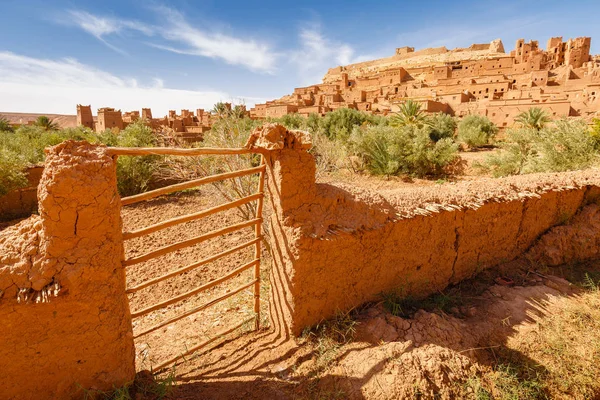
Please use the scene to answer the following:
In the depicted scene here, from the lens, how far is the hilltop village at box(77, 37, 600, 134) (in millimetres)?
21672

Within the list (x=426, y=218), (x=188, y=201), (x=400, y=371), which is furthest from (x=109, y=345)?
(x=188, y=201)

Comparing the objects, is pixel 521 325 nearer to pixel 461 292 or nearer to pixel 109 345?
pixel 461 292

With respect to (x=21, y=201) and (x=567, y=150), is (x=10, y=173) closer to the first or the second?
(x=21, y=201)

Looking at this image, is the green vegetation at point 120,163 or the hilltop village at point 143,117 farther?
the hilltop village at point 143,117

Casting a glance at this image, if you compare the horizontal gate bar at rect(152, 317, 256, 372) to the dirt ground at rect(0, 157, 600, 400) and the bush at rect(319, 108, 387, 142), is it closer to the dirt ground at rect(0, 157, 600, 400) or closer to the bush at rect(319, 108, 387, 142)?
the dirt ground at rect(0, 157, 600, 400)

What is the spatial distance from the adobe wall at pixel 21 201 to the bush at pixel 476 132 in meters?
20.7

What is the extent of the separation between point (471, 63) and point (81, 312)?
4618 centimetres

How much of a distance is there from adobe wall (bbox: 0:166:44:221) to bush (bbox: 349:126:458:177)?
423 inches

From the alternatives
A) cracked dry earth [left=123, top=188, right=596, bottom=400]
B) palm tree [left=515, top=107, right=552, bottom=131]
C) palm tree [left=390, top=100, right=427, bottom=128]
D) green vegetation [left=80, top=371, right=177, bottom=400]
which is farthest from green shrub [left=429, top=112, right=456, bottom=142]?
green vegetation [left=80, top=371, right=177, bottom=400]

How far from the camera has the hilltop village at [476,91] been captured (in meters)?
21.7

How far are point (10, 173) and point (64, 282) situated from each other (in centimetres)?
829

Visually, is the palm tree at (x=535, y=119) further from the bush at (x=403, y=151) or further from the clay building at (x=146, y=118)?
the clay building at (x=146, y=118)

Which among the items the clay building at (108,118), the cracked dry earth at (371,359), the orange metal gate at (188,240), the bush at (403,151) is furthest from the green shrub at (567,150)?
the clay building at (108,118)

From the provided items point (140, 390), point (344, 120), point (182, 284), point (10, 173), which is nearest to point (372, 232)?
point (140, 390)
